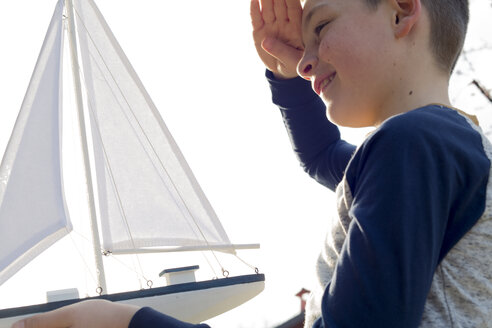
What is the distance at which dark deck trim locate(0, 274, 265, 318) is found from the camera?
2.65m

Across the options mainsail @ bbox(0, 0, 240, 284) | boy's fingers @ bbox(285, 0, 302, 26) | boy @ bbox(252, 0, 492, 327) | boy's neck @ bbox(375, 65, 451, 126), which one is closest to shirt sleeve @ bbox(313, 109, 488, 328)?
boy @ bbox(252, 0, 492, 327)

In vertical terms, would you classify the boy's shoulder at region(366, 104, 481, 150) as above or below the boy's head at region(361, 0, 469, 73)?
below

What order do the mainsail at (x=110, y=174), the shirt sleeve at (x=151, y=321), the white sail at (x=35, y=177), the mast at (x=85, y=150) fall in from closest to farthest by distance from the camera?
the shirt sleeve at (x=151, y=321)
the white sail at (x=35, y=177)
the mainsail at (x=110, y=174)
the mast at (x=85, y=150)

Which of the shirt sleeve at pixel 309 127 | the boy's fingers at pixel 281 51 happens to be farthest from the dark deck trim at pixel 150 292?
the boy's fingers at pixel 281 51

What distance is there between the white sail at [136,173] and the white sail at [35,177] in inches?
14.7

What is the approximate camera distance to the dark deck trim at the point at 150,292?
2650 millimetres

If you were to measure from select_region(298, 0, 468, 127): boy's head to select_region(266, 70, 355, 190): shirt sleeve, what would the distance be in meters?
0.42

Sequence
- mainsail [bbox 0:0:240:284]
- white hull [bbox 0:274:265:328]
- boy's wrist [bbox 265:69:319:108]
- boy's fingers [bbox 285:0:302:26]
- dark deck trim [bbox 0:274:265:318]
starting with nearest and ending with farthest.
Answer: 1. boy's fingers [bbox 285:0:302:26]
2. boy's wrist [bbox 265:69:319:108]
3. dark deck trim [bbox 0:274:265:318]
4. white hull [bbox 0:274:265:328]
5. mainsail [bbox 0:0:240:284]

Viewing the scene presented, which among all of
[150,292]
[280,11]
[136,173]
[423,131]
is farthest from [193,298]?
[423,131]

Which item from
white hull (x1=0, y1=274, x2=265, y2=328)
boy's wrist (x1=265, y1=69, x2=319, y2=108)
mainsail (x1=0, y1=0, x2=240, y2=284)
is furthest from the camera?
mainsail (x1=0, y1=0, x2=240, y2=284)

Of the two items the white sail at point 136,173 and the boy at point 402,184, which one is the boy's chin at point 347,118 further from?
the white sail at point 136,173

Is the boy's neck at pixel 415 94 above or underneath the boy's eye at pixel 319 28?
underneath

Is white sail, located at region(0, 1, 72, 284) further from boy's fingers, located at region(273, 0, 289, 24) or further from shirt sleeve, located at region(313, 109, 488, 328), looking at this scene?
shirt sleeve, located at region(313, 109, 488, 328)

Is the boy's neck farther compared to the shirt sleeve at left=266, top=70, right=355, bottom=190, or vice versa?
the shirt sleeve at left=266, top=70, right=355, bottom=190
